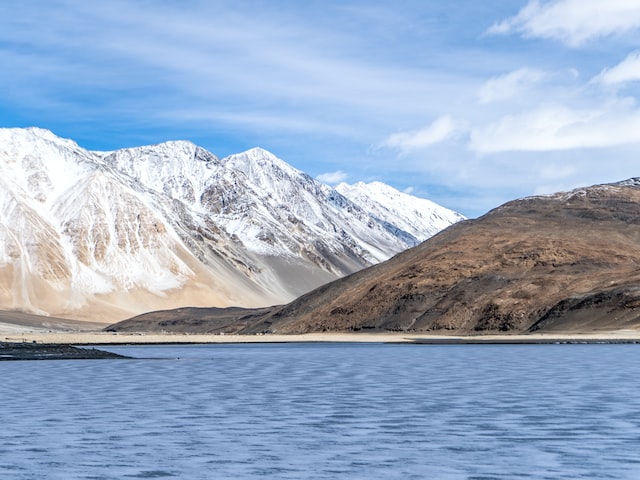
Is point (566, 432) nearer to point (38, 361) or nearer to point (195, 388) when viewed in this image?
point (195, 388)

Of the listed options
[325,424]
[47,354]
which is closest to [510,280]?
[47,354]

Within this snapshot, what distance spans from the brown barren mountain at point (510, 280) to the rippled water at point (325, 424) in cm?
7215

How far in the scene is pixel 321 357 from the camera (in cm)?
7469

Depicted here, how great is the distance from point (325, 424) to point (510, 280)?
4598 inches

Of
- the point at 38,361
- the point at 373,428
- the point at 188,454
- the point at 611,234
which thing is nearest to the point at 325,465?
the point at 188,454

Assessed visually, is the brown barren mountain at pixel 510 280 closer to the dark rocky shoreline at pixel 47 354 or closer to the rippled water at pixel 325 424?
the dark rocky shoreline at pixel 47 354

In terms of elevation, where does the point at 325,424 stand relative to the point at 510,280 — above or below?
below

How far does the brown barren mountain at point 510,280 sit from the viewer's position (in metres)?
126

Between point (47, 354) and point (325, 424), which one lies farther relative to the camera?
point (47, 354)

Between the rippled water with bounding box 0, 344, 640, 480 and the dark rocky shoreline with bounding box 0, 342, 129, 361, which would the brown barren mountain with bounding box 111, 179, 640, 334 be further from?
the rippled water with bounding box 0, 344, 640, 480

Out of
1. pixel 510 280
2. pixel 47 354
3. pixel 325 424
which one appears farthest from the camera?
pixel 510 280

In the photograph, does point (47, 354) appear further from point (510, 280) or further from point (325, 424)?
point (510, 280)

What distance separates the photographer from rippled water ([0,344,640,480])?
74.8ft

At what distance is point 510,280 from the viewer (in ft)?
472
